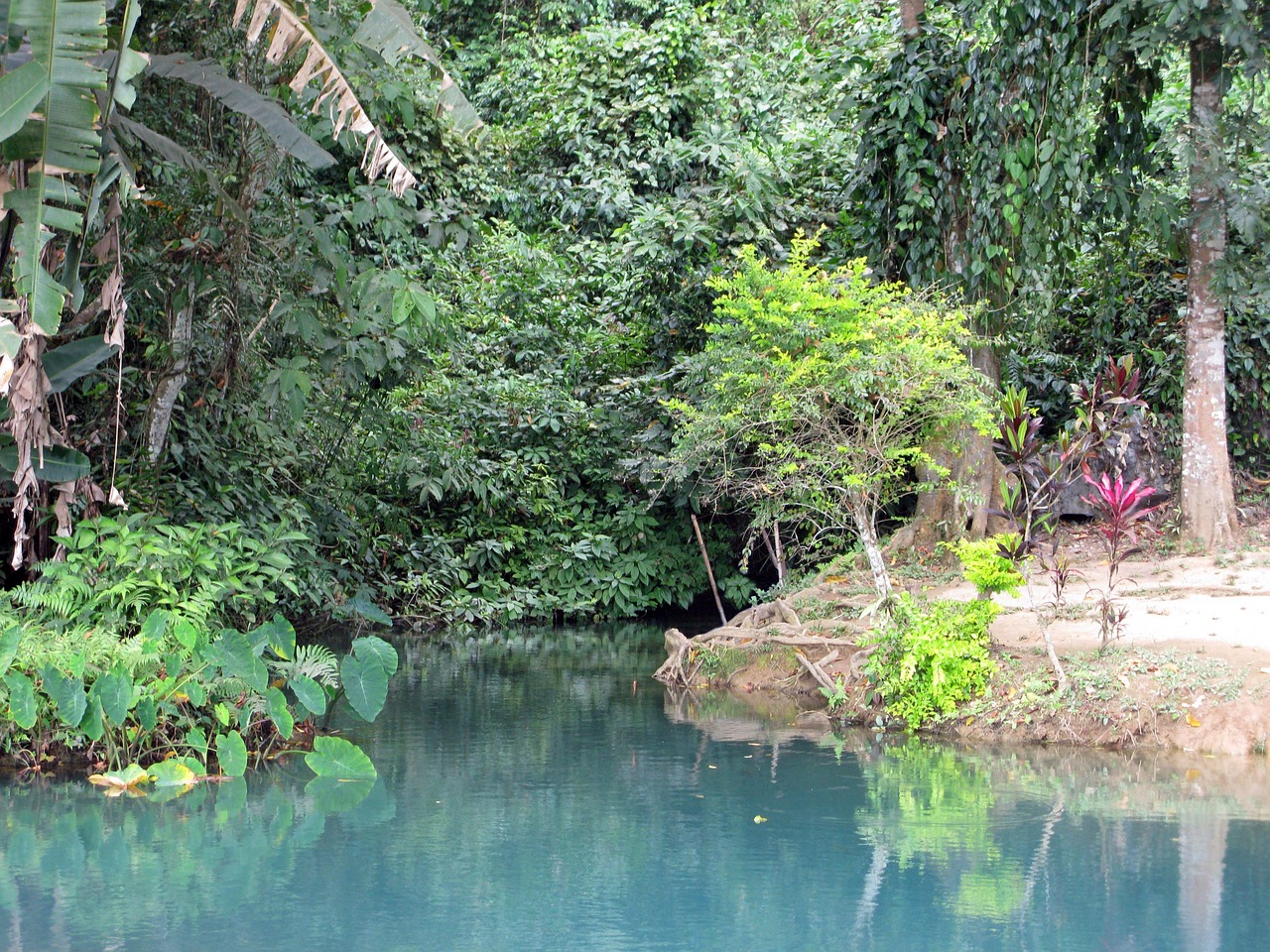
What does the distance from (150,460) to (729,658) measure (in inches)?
203

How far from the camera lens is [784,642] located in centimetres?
1042

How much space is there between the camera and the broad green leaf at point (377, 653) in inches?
311

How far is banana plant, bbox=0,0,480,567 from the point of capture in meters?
7.04

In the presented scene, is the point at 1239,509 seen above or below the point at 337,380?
below

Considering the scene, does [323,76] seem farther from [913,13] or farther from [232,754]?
[913,13]

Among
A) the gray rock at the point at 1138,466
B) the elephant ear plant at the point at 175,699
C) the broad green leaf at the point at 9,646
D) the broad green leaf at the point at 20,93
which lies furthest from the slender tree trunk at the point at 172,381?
the gray rock at the point at 1138,466

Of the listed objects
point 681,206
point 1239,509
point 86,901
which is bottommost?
point 86,901

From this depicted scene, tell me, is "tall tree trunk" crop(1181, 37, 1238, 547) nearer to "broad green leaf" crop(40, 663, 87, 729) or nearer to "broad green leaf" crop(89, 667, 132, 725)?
"broad green leaf" crop(89, 667, 132, 725)

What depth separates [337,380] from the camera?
39.1ft

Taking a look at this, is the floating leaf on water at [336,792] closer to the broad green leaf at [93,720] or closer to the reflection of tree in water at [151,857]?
the reflection of tree in water at [151,857]

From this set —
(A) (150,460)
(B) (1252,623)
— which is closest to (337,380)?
(A) (150,460)

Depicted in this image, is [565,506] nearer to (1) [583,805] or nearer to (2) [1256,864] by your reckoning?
(1) [583,805]

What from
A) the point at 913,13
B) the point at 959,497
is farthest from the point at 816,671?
the point at 913,13

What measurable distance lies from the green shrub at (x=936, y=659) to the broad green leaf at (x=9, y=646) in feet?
18.6
